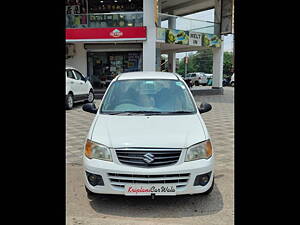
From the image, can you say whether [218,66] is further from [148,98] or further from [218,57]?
[148,98]


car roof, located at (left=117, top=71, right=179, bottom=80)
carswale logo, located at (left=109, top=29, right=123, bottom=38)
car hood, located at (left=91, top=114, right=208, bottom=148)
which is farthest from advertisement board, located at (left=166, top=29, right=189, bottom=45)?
car hood, located at (left=91, top=114, right=208, bottom=148)

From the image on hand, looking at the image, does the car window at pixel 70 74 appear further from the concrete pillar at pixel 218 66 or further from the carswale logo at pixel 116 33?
the concrete pillar at pixel 218 66

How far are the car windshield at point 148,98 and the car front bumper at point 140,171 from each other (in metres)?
1.03

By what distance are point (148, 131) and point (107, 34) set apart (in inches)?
508

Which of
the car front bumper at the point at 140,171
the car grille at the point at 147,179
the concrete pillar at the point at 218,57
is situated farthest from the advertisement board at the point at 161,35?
the car grille at the point at 147,179

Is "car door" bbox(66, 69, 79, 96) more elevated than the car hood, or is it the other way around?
"car door" bbox(66, 69, 79, 96)

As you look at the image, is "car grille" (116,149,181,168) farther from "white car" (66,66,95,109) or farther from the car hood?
"white car" (66,66,95,109)

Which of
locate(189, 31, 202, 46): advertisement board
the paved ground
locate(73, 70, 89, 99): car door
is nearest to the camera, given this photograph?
the paved ground

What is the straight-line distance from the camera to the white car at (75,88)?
35.8 feet

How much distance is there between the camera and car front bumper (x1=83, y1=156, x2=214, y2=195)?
3.06 metres

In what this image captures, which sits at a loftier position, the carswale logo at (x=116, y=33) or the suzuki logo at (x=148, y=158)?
the carswale logo at (x=116, y=33)

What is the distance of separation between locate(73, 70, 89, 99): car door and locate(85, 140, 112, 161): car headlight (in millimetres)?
8922

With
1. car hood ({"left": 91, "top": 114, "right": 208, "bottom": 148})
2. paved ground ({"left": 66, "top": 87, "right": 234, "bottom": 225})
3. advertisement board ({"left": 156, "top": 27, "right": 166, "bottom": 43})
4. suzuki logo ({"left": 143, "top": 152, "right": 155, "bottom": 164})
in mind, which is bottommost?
paved ground ({"left": 66, "top": 87, "right": 234, "bottom": 225})
